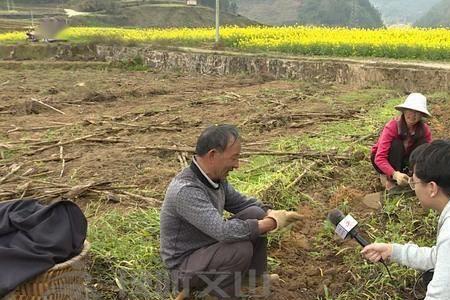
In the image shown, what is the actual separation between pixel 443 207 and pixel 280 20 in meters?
94.4

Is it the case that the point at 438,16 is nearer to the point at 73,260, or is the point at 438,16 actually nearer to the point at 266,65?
the point at 266,65

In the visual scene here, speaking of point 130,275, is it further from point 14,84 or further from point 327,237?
point 14,84

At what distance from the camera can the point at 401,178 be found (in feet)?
14.6

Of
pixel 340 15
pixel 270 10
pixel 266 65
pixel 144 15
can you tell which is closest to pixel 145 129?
pixel 266 65

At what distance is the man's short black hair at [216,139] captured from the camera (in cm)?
304

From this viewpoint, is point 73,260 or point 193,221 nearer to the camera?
point 73,260

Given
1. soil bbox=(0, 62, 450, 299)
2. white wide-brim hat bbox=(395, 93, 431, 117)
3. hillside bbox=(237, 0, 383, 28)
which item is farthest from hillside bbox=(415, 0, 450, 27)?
white wide-brim hat bbox=(395, 93, 431, 117)

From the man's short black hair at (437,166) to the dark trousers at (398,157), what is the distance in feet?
7.75

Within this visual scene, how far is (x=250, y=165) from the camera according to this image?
5.70 m

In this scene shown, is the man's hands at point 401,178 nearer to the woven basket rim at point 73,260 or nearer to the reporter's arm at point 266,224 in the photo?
the reporter's arm at point 266,224

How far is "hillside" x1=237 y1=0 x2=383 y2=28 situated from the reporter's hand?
77.0 metres

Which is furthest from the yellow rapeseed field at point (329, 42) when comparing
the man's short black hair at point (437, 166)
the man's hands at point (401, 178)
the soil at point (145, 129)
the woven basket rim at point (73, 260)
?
the woven basket rim at point (73, 260)

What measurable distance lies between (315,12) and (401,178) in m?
84.2

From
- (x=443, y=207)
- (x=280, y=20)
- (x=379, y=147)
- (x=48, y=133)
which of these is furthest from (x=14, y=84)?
(x=280, y=20)
